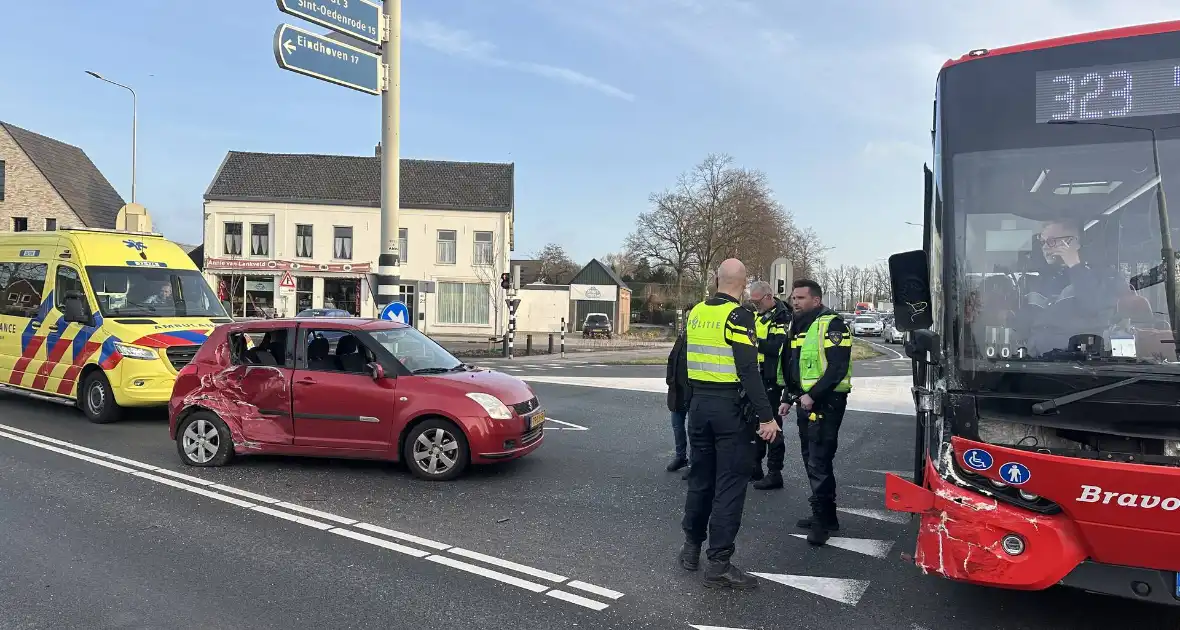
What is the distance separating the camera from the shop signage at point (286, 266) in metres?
37.1

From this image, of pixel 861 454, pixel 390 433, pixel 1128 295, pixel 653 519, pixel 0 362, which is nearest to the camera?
pixel 1128 295

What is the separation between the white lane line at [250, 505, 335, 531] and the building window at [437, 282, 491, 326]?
32.1 meters

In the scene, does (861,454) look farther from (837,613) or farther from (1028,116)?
(1028,116)

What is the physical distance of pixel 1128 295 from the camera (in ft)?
11.5

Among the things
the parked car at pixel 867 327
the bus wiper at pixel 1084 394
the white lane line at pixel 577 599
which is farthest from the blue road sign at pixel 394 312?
the parked car at pixel 867 327

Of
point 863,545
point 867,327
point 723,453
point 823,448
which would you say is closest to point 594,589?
point 723,453

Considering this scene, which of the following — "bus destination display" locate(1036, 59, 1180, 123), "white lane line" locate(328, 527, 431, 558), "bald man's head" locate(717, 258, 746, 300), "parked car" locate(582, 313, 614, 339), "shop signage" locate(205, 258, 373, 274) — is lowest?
"white lane line" locate(328, 527, 431, 558)

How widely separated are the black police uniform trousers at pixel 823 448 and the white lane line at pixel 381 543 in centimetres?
Answer: 267

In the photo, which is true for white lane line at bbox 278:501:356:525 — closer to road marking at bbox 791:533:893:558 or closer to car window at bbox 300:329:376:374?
car window at bbox 300:329:376:374

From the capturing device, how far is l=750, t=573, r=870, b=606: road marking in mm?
4359

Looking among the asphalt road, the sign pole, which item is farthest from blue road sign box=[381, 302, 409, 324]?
the asphalt road

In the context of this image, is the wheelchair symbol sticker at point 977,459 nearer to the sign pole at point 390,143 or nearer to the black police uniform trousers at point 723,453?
the black police uniform trousers at point 723,453

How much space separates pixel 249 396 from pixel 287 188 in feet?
110

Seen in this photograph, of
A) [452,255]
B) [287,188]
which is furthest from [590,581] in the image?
[287,188]
